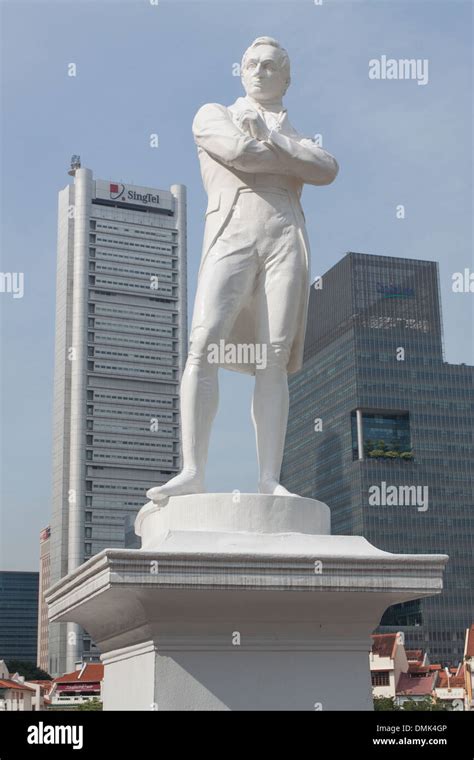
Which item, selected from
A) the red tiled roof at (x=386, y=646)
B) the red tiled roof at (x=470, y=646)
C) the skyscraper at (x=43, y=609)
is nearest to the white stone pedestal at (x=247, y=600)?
the red tiled roof at (x=470, y=646)

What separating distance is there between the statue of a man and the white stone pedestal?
0.40 metres

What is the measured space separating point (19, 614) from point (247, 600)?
135 meters

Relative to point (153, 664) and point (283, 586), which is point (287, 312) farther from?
point (153, 664)

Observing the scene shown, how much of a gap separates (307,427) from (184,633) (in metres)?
87.9

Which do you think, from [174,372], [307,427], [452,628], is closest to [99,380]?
[174,372]

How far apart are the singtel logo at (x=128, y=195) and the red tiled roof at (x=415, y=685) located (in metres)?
55.6

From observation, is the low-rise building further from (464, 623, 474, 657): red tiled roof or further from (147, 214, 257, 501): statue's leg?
(147, 214, 257, 501): statue's leg

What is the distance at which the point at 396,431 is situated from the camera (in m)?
86.0

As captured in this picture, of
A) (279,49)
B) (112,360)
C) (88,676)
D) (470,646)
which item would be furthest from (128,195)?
(279,49)

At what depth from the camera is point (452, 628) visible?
80.2 m

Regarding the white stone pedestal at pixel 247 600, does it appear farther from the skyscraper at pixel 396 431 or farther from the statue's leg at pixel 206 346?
the skyscraper at pixel 396 431

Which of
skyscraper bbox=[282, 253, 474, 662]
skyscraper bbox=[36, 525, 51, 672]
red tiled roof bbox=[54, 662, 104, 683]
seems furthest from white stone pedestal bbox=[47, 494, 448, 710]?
skyscraper bbox=[36, 525, 51, 672]

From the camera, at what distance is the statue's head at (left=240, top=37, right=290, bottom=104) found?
21.6 feet

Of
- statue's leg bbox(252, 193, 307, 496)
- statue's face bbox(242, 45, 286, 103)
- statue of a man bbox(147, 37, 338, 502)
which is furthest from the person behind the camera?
statue's face bbox(242, 45, 286, 103)
